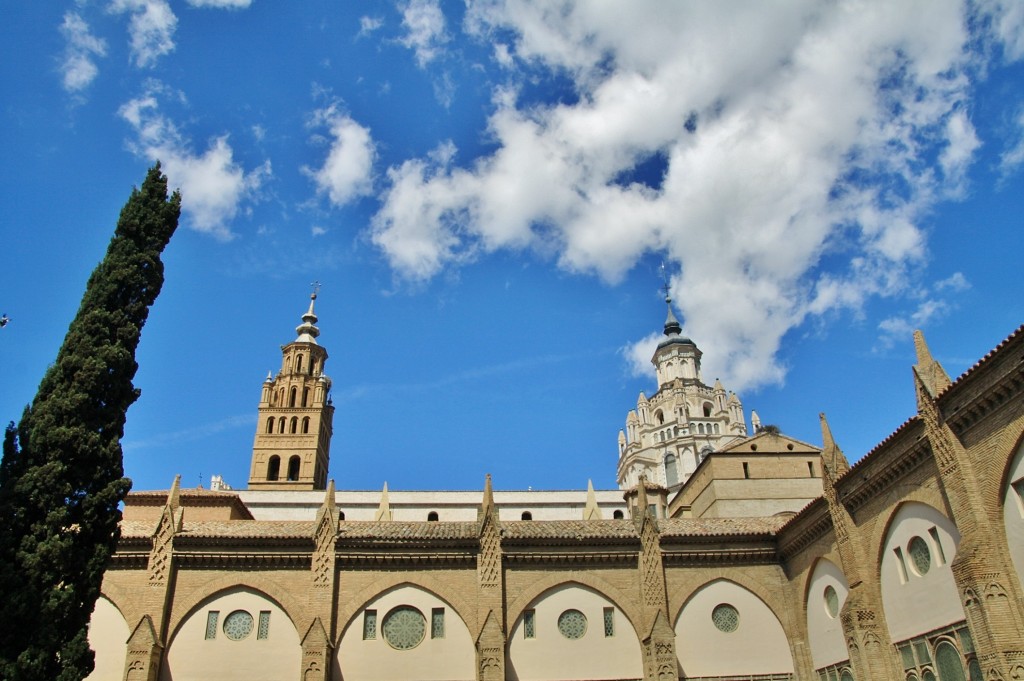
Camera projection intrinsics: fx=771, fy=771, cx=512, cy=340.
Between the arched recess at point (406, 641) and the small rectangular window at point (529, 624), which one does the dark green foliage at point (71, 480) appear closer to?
the arched recess at point (406, 641)

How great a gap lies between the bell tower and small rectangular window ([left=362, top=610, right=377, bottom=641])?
4204 cm

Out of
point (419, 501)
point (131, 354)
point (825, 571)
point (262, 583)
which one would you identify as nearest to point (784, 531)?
point (825, 571)

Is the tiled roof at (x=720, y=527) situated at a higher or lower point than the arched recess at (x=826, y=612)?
higher

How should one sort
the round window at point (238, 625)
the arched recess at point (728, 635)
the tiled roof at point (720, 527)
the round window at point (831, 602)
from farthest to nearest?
1. the tiled roof at point (720, 527)
2. the arched recess at point (728, 635)
3. the round window at point (238, 625)
4. the round window at point (831, 602)

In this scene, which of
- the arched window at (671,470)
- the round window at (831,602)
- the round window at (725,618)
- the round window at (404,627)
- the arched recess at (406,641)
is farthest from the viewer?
the arched window at (671,470)

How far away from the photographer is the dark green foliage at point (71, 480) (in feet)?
59.1

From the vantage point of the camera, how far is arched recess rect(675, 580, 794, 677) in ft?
93.7

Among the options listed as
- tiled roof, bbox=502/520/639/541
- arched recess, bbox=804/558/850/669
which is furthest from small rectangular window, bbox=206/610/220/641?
arched recess, bbox=804/558/850/669

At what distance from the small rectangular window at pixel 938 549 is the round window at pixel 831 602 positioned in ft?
20.4

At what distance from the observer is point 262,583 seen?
1101 inches

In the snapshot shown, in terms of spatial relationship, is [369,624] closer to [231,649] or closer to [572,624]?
[231,649]

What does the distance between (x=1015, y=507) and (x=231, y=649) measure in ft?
80.5

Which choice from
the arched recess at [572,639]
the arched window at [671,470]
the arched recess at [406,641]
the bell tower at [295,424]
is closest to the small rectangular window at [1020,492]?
the arched recess at [572,639]

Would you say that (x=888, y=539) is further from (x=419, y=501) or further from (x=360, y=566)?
(x=419, y=501)
